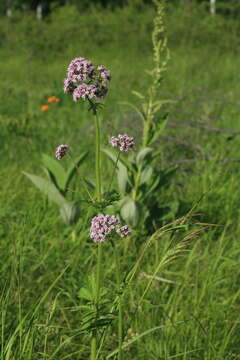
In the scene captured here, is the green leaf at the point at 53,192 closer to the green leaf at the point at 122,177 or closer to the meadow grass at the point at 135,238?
the meadow grass at the point at 135,238

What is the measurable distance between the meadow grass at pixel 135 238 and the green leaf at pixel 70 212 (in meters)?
0.06

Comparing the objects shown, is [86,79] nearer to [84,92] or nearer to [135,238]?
[84,92]

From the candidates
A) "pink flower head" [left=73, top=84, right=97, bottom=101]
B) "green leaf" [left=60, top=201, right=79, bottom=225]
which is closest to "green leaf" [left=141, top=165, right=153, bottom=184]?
"green leaf" [left=60, top=201, right=79, bottom=225]

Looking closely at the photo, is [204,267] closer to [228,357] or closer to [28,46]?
[228,357]

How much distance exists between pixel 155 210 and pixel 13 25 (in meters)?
13.7

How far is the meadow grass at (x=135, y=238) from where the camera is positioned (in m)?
1.49

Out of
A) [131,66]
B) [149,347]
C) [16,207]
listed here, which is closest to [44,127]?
[16,207]

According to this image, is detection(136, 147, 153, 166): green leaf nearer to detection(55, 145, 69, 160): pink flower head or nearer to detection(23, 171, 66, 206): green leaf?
detection(23, 171, 66, 206): green leaf

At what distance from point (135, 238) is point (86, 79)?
1240mm

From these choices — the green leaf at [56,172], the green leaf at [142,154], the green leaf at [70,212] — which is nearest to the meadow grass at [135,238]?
the green leaf at [70,212]

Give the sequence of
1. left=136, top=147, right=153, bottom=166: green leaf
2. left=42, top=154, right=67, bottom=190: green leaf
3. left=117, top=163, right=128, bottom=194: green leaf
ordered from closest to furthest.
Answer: left=136, top=147, right=153, bottom=166: green leaf → left=117, top=163, right=128, bottom=194: green leaf → left=42, top=154, right=67, bottom=190: green leaf

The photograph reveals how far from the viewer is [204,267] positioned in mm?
1997

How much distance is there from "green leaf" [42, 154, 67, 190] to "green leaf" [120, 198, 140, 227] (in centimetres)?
40

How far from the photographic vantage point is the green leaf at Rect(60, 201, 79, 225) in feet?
7.38
